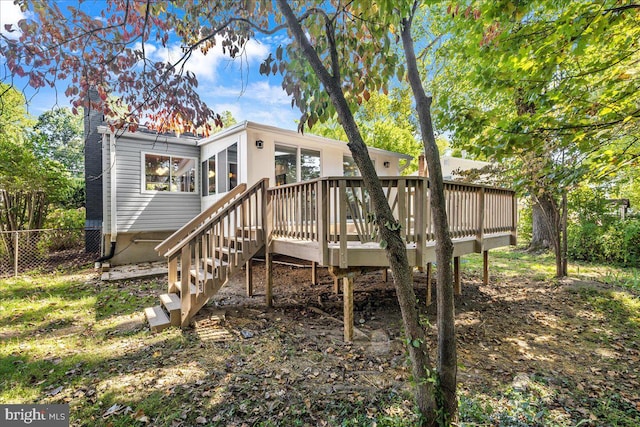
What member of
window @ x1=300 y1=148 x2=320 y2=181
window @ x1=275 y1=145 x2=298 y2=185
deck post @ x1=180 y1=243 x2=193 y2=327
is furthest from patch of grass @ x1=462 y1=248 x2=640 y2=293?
deck post @ x1=180 y1=243 x2=193 y2=327

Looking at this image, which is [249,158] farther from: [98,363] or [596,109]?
[596,109]

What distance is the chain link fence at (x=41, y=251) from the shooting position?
25.8 ft

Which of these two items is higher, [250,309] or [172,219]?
[172,219]

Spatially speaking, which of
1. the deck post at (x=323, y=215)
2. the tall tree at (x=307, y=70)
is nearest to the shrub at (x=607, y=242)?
the deck post at (x=323, y=215)

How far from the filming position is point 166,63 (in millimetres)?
3486

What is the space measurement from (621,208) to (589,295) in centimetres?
698

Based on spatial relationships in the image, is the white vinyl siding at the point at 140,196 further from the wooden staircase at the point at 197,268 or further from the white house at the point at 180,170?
the wooden staircase at the point at 197,268

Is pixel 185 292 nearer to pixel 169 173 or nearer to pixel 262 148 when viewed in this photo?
pixel 262 148

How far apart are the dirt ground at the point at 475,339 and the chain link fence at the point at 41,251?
5.58 metres

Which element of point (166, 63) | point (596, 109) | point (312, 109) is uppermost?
point (166, 63)

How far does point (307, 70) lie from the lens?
8.57 ft

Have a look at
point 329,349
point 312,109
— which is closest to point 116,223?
point 329,349

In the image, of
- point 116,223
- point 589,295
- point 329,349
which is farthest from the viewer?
point 116,223

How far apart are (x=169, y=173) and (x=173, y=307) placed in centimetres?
592
